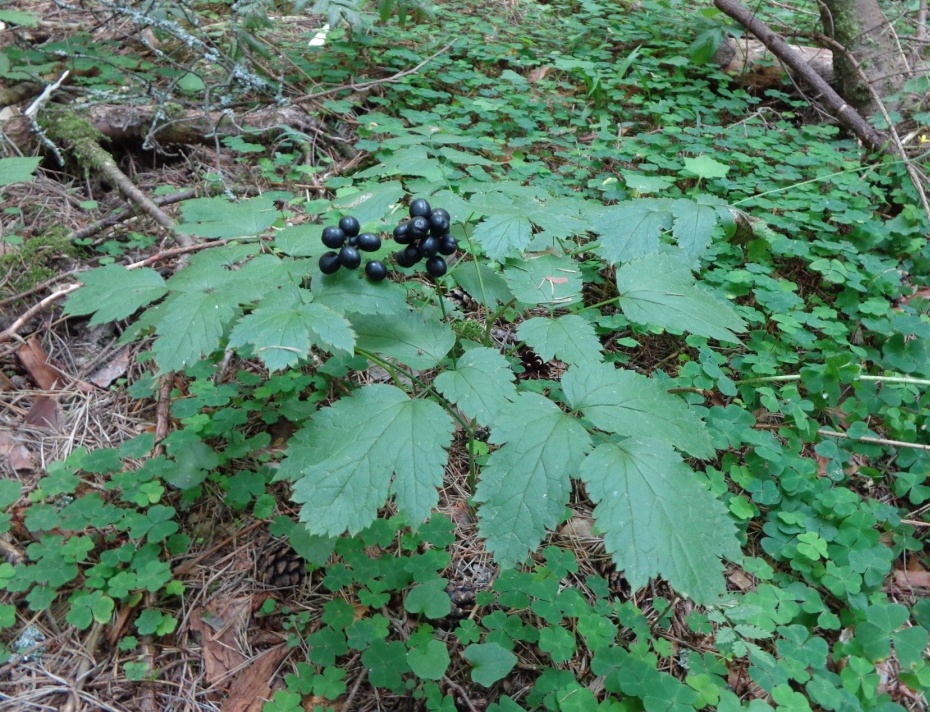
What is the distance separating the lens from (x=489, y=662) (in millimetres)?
1692

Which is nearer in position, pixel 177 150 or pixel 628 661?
pixel 628 661

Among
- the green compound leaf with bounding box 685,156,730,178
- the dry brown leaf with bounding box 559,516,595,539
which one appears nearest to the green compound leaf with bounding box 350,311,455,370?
the dry brown leaf with bounding box 559,516,595,539

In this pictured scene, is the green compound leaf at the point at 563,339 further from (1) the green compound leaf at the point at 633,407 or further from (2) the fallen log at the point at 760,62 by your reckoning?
(2) the fallen log at the point at 760,62

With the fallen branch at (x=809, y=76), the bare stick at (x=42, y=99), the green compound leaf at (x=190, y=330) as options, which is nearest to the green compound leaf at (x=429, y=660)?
the green compound leaf at (x=190, y=330)

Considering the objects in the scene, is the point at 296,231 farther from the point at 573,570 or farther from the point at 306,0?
the point at 306,0

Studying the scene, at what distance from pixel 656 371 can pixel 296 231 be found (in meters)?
1.57

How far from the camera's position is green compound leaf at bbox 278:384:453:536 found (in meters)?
1.27

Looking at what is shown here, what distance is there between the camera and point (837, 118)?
166 inches

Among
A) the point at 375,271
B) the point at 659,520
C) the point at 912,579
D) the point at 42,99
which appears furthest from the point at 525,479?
the point at 42,99

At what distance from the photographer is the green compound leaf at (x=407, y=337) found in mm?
1592

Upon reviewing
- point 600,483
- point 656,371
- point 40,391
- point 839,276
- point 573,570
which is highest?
point 600,483

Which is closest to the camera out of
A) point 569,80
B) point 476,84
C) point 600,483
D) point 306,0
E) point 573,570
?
point 600,483

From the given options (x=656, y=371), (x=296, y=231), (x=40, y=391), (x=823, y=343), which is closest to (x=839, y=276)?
(x=823, y=343)

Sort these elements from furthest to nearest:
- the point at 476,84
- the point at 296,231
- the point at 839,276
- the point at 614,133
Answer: the point at 476,84 < the point at 614,133 < the point at 839,276 < the point at 296,231
